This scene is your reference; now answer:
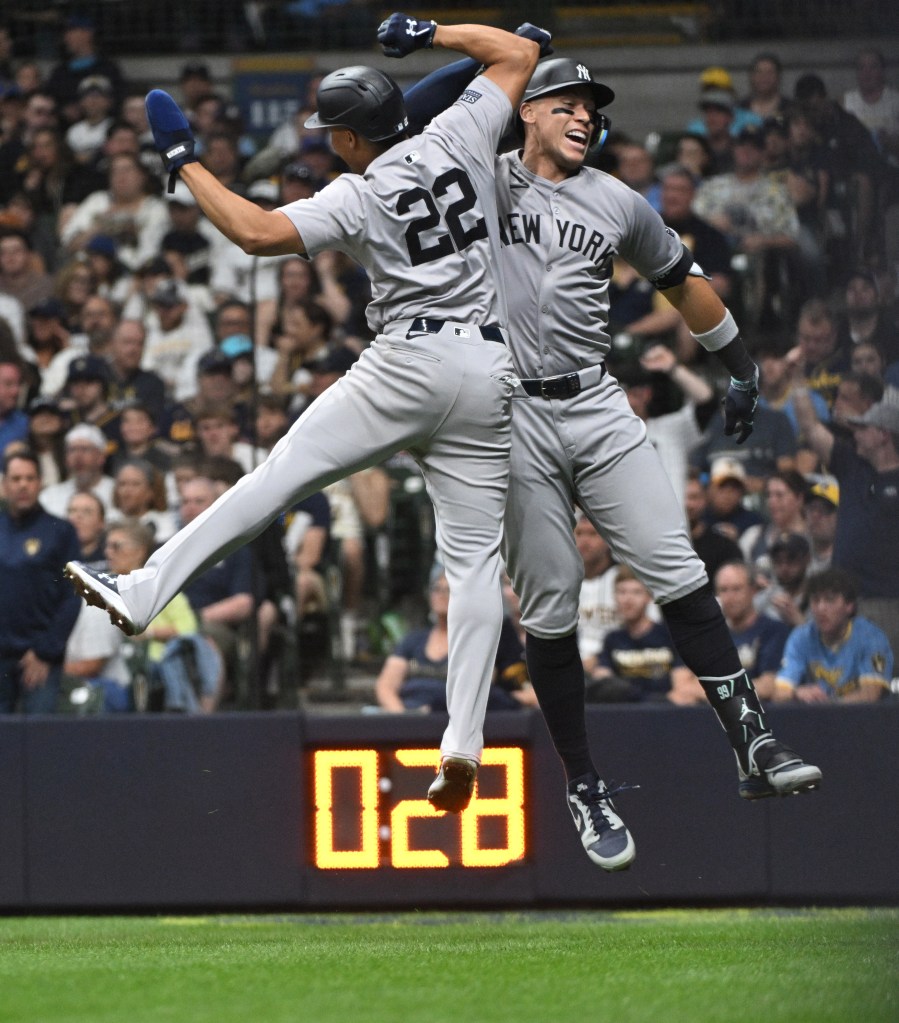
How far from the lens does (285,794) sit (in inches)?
287

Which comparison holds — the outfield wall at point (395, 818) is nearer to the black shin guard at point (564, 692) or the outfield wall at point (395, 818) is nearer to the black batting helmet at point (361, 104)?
the black shin guard at point (564, 692)

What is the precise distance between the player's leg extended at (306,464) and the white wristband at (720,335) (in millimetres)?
1076

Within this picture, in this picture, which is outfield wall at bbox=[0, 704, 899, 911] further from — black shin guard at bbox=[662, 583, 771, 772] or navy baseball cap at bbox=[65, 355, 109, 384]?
navy baseball cap at bbox=[65, 355, 109, 384]

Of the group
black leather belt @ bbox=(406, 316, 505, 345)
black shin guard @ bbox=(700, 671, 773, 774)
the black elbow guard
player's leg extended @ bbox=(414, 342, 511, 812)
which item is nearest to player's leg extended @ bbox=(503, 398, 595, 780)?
player's leg extended @ bbox=(414, 342, 511, 812)

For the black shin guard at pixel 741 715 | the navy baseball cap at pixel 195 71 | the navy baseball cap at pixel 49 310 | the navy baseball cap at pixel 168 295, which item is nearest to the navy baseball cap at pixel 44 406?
the navy baseball cap at pixel 49 310

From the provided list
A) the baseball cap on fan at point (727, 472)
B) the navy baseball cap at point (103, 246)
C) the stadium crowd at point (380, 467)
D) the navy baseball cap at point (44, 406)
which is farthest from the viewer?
the navy baseball cap at point (103, 246)

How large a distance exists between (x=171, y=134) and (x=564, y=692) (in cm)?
212

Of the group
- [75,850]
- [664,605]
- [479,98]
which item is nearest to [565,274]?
[479,98]

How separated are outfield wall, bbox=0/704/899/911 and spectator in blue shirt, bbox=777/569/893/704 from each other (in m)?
0.18

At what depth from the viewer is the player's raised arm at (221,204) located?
4.73 meters

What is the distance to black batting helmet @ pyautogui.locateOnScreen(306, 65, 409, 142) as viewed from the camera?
4.94 meters

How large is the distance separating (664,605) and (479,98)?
1625 mm

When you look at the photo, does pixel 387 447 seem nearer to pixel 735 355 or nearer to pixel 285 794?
pixel 735 355

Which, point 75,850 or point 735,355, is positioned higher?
point 735,355
